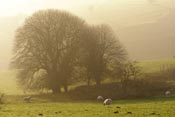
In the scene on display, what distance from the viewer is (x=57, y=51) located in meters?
63.0

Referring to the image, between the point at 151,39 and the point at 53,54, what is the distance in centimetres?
6772

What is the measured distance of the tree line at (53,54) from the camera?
62469 mm

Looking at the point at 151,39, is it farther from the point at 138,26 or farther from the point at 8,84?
the point at 8,84

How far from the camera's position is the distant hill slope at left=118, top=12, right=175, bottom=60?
115m

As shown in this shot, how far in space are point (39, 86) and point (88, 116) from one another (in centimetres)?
3597

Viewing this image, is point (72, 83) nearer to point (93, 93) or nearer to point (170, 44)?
point (93, 93)

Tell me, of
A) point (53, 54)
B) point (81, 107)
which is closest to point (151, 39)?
point (53, 54)

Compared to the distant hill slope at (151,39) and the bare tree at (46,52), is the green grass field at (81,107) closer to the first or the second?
the bare tree at (46,52)

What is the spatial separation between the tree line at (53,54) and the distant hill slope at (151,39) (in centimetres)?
4815

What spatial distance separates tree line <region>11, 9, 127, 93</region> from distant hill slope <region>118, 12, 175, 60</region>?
4815cm

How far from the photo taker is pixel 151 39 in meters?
126

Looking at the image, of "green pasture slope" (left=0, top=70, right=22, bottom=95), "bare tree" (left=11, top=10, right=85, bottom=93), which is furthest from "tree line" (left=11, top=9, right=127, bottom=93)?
"green pasture slope" (left=0, top=70, right=22, bottom=95)

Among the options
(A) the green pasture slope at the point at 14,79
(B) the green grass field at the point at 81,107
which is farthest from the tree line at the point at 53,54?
(A) the green pasture slope at the point at 14,79

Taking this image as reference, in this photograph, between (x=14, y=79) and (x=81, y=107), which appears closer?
(x=81, y=107)
